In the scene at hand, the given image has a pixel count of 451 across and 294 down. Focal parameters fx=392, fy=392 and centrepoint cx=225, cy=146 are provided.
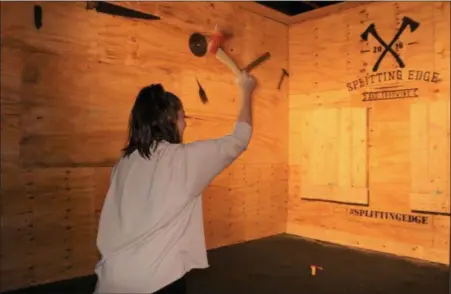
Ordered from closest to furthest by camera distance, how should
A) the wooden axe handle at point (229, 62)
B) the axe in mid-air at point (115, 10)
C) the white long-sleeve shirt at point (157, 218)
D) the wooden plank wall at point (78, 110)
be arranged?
the white long-sleeve shirt at point (157, 218)
the wooden axe handle at point (229, 62)
the wooden plank wall at point (78, 110)
the axe in mid-air at point (115, 10)

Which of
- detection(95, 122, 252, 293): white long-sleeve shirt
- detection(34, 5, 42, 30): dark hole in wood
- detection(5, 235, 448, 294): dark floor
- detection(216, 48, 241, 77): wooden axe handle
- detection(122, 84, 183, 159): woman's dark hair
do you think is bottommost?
detection(5, 235, 448, 294): dark floor

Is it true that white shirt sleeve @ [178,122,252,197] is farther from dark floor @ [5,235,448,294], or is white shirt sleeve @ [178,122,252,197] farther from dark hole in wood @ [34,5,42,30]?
dark hole in wood @ [34,5,42,30]

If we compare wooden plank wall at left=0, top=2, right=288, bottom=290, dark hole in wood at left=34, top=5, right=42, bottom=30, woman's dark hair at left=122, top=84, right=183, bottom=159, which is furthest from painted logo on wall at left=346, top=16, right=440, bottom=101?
woman's dark hair at left=122, top=84, right=183, bottom=159

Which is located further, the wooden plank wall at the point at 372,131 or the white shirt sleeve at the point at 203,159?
the wooden plank wall at the point at 372,131

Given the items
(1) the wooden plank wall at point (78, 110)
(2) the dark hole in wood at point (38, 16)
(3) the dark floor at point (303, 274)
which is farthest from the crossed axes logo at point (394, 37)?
(2) the dark hole in wood at point (38, 16)

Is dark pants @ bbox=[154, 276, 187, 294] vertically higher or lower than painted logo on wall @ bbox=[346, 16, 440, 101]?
lower

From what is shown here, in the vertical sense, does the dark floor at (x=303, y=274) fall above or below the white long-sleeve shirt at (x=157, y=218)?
below

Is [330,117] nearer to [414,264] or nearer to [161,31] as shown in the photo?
[414,264]

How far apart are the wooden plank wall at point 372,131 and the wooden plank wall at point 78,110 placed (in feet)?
2.83

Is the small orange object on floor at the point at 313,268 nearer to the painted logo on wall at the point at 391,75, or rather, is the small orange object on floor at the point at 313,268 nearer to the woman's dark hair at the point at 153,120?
the painted logo on wall at the point at 391,75

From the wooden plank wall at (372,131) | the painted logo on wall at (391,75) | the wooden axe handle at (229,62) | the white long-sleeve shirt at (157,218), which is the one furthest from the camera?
the painted logo on wall at (391,75)

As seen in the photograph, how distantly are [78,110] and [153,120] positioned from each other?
185cm

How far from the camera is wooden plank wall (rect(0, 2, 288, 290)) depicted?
253cm

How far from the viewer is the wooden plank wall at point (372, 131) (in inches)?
131
